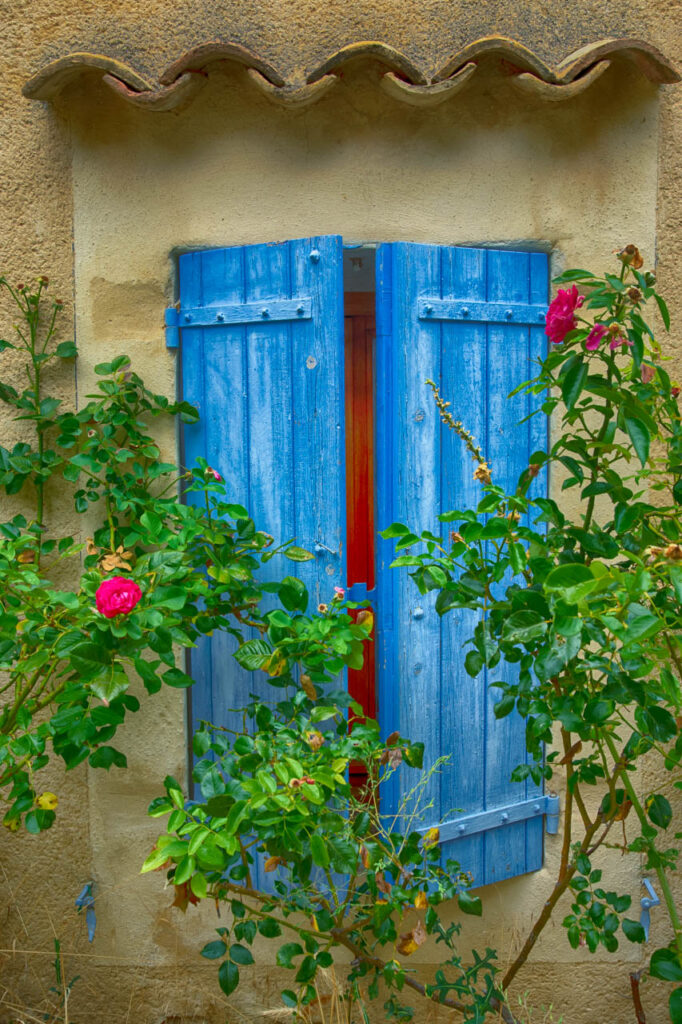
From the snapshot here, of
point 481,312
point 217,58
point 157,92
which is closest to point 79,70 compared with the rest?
point 157,92

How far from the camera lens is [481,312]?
2.52m

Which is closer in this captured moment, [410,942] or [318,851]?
[318,851]

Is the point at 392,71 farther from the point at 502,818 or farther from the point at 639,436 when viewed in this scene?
the point at 502,818

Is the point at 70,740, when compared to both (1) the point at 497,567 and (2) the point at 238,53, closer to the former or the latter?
(1) the point at 497,567

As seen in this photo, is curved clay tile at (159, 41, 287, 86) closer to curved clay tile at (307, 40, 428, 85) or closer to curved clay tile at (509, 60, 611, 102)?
curved clay tile at (307, 40, 428, 85)

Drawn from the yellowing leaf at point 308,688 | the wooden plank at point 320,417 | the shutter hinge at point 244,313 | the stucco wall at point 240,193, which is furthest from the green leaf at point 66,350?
the yellowing leaf at point 308,688

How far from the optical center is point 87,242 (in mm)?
2689

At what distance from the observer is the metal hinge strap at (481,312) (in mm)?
2438

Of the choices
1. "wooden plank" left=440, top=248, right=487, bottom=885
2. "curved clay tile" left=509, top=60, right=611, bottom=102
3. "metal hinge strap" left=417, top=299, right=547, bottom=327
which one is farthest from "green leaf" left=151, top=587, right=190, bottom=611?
"curved clay tile" left=509, top=60, right=611, bottom=102

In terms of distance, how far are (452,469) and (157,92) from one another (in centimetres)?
148

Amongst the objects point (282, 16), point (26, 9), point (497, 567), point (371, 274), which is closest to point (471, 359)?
point (497, 567)

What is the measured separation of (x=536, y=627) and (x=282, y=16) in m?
2.18

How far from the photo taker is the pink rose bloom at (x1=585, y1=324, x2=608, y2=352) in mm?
1757

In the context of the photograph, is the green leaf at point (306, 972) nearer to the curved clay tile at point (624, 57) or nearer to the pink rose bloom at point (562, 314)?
the pink rose bloom at point (562, 314)
